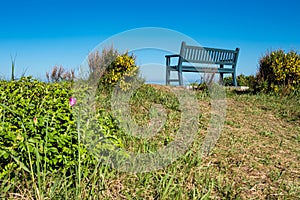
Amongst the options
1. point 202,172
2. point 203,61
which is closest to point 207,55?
point 203,61

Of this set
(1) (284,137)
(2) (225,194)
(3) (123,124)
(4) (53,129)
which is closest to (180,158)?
(2) (225,194)

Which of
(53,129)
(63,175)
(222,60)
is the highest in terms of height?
(222,60)

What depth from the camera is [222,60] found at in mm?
10672

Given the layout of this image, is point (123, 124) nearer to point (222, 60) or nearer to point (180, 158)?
point (180, 158)

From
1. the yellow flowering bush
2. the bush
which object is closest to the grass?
the yellow flowering bush

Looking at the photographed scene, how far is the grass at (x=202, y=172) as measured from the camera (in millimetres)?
2379

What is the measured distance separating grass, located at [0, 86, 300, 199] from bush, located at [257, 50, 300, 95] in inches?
109

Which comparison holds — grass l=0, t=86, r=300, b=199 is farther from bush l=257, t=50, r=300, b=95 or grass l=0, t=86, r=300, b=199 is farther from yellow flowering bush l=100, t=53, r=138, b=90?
bush l=257, t=50, r=300, b=95

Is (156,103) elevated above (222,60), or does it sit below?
below

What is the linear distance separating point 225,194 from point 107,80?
15.8 ft

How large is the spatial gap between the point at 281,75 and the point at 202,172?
597 centimetres

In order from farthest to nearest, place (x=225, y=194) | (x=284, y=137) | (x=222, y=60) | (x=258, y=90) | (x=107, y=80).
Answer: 1. (x=222, y=60)
2. (x=258, y=90)
3. (x=107, y=80)
4. (x=284, y=137)
5. (x=225, y=194)

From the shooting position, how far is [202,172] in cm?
294

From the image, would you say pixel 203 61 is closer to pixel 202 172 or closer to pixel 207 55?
pixel 207 55
